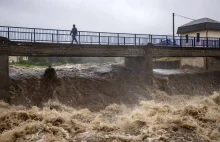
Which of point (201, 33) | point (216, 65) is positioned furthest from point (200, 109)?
point (201, 33)

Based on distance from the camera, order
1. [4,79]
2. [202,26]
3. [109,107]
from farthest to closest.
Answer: [202,26] → [109,107] → [4,79]

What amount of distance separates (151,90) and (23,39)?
1086 centimetres

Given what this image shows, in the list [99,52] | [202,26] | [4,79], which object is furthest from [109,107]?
[202,26]

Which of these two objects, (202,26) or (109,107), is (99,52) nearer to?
(109,107)

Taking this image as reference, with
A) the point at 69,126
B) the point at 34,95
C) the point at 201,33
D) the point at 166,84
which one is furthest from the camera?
the point at 201,33

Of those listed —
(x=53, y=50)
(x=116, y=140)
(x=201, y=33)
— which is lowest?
(x=116, y=140)

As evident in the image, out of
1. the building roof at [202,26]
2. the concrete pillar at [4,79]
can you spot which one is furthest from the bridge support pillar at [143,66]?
the building roof at [202,26]

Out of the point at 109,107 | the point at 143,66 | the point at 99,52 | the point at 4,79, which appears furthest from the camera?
the point at 143,66

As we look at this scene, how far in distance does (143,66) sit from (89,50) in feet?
17.5

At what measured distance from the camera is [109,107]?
18.6 metres

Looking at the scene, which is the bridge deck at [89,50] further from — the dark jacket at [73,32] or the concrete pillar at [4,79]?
the dark jacket at [73,32]

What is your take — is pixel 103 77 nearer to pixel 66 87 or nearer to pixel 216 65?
pixel 66 87

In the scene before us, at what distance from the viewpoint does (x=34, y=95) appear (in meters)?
18.6

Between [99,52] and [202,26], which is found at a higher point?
[202,26]
